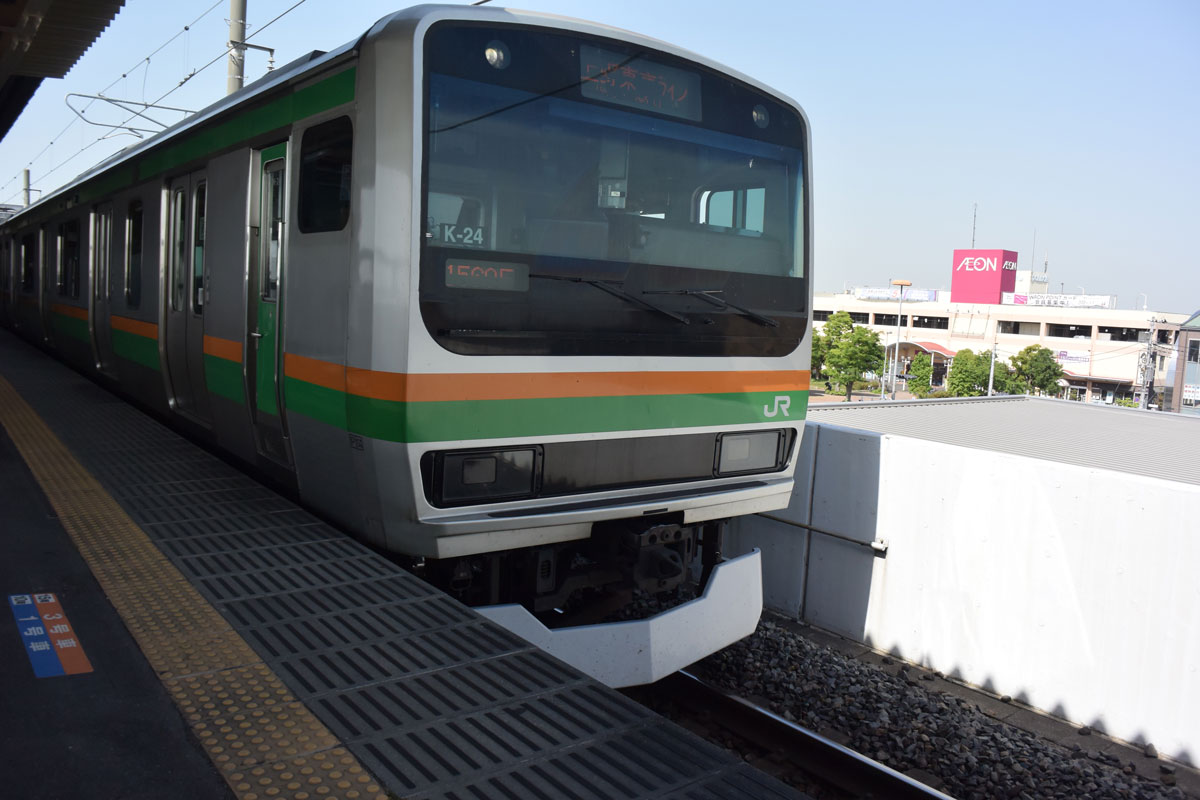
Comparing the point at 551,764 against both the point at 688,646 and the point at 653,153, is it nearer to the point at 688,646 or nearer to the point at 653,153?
the point at 688,646

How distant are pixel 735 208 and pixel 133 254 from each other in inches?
224

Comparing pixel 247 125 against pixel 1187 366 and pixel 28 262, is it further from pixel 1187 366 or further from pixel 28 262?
pixel 1187 366

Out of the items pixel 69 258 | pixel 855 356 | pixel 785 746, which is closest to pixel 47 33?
pixel 69 258

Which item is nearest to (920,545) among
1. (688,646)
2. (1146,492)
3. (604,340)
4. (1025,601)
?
(1025,601)

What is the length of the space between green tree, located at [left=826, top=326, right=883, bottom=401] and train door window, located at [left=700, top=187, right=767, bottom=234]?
2565 inches

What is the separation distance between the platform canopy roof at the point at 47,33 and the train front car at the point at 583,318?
202 inches

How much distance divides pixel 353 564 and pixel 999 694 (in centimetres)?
416

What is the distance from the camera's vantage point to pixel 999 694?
5828 mm

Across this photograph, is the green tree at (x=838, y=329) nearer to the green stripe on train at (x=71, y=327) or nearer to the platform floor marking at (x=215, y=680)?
the green stripe on train at (x=71, y=327)

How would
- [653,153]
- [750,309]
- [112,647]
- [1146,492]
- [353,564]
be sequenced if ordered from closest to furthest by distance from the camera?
[112,647]
[353,564]
[653,153]
[750,309]
[1146,492]

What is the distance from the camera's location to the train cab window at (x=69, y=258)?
1064 centimetres

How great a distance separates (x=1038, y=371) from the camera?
70.9 metres

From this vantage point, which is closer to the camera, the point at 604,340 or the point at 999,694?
the point at 604,340

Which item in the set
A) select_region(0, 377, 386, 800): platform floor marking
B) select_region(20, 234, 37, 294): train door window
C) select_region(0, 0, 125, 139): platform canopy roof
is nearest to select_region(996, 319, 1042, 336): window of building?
select_region(20, 234, 37, 294): train door window
